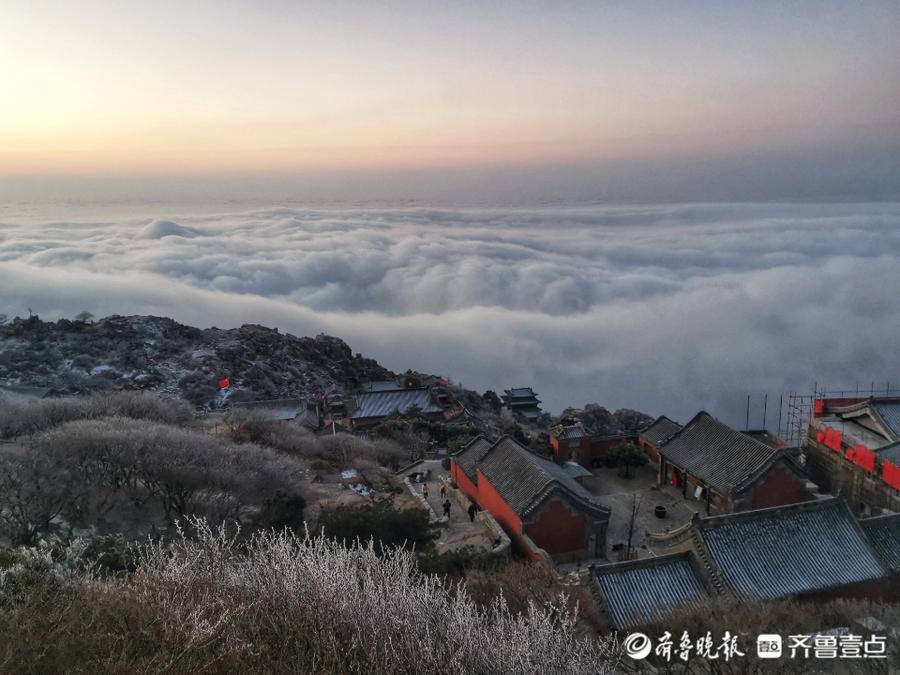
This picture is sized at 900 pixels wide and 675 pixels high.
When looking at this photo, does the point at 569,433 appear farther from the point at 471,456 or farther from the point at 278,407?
the point at 278,407

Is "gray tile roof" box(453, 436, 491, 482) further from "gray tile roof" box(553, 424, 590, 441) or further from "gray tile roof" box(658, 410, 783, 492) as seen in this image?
"gray tile roof" box(658, 410, 783, 492)

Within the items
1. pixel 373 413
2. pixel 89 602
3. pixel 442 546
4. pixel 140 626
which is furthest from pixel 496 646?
pixel 373 413

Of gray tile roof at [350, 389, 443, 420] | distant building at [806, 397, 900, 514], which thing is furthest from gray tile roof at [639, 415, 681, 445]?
gray tile roof at [350, 389, 443, 420]

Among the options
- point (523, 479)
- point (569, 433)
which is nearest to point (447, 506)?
point (523, 479)

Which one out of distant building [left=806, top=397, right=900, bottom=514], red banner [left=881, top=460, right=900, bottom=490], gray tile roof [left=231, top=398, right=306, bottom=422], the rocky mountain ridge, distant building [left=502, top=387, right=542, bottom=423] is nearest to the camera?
red banner [left=881, top=460, right=900, bottom=490]

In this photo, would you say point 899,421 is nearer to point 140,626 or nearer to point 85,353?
point 140,626

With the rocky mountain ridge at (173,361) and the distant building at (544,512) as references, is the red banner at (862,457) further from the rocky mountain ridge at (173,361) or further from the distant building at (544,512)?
the rocky mountain ridge at (173,361)

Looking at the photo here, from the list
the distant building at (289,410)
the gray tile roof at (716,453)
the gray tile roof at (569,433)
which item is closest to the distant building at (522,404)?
the distant building at (289,410)
